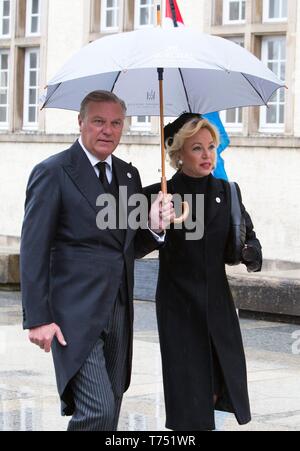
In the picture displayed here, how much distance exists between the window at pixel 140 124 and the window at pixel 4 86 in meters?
2.98

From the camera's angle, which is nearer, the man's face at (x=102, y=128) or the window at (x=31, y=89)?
the man's face at (x=102, y=128)

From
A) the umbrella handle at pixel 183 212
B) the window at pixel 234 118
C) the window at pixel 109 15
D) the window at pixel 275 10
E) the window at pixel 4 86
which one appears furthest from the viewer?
the window at pixel 4 86

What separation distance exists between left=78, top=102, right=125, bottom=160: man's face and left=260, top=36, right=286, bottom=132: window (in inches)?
425

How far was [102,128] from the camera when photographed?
18.1ft

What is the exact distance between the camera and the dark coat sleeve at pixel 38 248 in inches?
206

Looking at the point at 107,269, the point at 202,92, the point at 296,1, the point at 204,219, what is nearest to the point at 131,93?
the point at 202,92

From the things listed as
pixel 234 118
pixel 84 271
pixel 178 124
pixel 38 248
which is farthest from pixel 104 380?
pixel 234 118

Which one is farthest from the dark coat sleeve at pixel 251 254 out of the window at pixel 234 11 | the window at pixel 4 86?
the window at pixel 4 86

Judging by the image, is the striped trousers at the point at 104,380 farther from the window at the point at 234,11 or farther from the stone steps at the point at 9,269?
the window at the point at 234,11

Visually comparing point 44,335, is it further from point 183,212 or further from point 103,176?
point 183,212

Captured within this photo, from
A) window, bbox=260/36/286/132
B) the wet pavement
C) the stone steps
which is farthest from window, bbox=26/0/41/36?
the wet pavement

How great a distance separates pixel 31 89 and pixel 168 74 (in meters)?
13.6

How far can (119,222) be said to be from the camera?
5.48m

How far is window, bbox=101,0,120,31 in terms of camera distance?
730 inches
